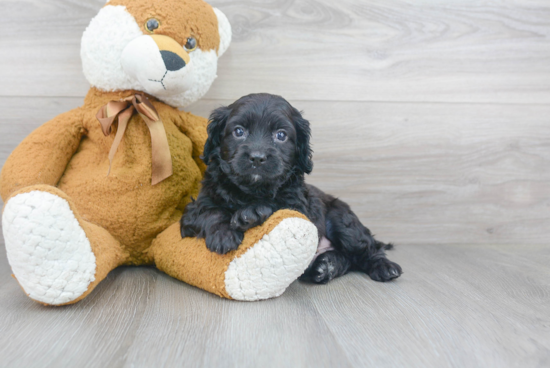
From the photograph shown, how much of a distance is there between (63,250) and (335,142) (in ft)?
4.56

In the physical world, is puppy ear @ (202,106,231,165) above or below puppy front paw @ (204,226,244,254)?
above

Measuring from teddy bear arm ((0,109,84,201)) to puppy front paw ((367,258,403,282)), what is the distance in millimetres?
1301

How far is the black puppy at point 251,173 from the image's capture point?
130cm

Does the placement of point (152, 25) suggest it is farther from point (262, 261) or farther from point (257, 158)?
point (262, 261)

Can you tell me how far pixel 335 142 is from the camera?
83.0 inches

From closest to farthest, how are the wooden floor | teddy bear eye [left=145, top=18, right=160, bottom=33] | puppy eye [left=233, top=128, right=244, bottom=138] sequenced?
puppy eye [left=233, top=128, right=244, bottom=138]
teddy bear eye [left=145, top=18, right=160, bottom=33]
the wooden floor

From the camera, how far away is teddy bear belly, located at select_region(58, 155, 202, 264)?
1.51m

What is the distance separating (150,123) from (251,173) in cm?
49

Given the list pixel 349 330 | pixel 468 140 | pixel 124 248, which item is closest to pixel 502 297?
pixel 349 330

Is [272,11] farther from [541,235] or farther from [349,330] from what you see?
[541,235]

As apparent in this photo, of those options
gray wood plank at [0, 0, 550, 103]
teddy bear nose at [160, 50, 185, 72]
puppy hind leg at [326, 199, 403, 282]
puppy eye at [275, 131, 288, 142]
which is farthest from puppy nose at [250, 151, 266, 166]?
gray wood plank at [0, 0, 550, 103]

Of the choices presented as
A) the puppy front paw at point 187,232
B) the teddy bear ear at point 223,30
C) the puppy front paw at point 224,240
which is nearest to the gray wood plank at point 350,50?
the teddy bear ear at point 223,30

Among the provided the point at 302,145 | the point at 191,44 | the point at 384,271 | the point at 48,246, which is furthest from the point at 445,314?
the point at 191,44

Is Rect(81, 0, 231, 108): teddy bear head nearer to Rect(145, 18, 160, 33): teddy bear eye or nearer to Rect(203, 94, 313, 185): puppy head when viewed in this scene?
Rect(145, 18, 160, 33): teddy bear eye
